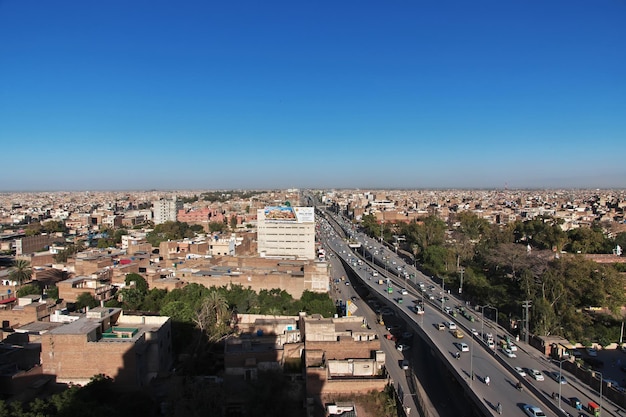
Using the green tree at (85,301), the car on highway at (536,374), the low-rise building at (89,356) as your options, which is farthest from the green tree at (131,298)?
the car on highway at (536,374)

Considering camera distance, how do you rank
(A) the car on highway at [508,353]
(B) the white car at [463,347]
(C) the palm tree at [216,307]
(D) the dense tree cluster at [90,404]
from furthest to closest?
(C) the palm tree at [216,307], (A) the car on highway at [508,353], (B) the white car at [463,347], (D) the dense tree cluster at [90,404]

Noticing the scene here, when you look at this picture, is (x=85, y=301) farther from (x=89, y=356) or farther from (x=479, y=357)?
(x=479, y=357)

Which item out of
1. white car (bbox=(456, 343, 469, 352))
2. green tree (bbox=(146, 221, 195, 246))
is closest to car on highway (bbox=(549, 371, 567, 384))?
white car (bbox=(456, 343, 469, 352))

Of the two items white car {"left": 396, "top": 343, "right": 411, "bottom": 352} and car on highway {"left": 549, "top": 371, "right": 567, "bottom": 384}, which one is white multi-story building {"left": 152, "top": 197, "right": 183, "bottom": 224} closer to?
white car {"left": 396, "top": 343, "right": 411, "bottom": 352}

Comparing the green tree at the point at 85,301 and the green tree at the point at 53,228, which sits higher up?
the green tree at the point at 53,228

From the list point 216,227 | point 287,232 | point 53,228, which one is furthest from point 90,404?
point 53,228

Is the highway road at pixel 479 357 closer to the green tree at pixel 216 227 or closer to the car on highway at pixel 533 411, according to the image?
the car on highway at pixel 533 411

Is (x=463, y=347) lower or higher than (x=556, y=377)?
higher
